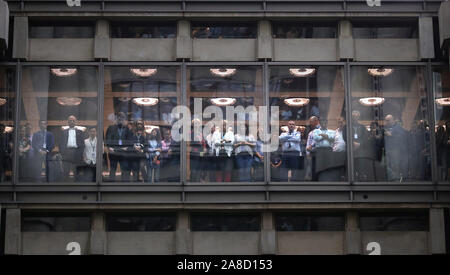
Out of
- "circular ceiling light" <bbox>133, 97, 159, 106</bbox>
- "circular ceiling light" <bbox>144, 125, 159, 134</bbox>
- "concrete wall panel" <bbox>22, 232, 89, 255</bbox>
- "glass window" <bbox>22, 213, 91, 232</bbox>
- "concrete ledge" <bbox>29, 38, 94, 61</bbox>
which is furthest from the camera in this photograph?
"concrete ledge" <bbox>29, 38, 94, 61</bbox>

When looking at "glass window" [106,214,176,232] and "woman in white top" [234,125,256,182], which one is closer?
"glass window" [106,214,176,232]

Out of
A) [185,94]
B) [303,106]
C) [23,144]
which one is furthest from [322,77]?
[23,144]

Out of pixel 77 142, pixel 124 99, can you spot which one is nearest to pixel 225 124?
pixel 124 99

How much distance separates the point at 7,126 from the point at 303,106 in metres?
8.44

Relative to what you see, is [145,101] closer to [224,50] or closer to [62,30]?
[224,50]

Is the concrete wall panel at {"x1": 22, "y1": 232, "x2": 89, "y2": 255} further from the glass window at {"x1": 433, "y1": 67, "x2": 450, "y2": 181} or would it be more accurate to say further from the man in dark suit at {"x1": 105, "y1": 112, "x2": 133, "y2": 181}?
the glass window at {"x1": 433, "y1": 67, "x2": 450, "y2": 181}

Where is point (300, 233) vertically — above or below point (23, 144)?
below

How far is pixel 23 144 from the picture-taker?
28547 millimetres

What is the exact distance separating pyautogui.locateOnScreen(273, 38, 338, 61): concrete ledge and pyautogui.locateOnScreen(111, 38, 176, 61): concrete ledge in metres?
3.07

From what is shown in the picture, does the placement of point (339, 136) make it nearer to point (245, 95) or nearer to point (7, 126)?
point (245, 95)

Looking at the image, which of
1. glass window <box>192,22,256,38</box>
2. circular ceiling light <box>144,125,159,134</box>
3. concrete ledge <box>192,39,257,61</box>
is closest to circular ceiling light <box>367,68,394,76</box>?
concrete ledge <box>192,39,257,61</box>

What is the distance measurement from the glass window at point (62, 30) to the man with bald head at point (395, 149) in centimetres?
894

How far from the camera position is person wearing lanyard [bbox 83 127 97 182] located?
28345mm

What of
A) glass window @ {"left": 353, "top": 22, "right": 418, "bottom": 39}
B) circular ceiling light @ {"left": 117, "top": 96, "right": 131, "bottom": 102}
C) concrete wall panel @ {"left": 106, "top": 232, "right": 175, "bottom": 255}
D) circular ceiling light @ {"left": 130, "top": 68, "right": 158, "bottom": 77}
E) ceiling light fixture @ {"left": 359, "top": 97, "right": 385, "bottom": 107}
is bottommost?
concrete wall panel @ {"left": 106, "top": 232, "right": 175, "bottom": 255}
